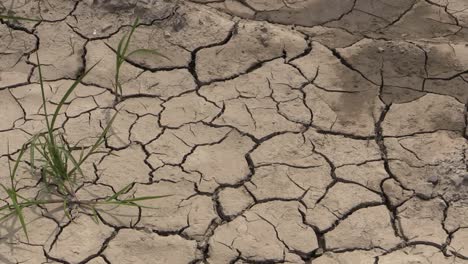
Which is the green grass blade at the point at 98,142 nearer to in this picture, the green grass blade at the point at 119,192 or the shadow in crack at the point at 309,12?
the green grass blade at the point at 119,192

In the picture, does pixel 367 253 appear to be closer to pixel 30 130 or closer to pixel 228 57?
pixel 228 57

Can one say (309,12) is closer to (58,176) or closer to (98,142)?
(98,142)

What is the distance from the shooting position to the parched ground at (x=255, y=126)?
9.93ft

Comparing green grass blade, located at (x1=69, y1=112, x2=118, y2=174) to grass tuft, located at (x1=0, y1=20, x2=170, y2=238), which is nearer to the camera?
grass tuft, located at (x1=0, y1=20, x2=170, y2=238)

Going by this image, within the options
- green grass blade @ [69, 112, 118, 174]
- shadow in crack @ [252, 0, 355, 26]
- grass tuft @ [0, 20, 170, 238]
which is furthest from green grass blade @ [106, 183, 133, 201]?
shadow in crack @ [252, 0, 355, 26]

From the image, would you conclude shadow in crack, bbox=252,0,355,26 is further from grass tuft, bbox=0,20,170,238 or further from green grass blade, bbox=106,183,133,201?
green grass blade, bbox=106,183,133,201

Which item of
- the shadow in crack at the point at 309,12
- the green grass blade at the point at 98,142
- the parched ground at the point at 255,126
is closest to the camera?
the parched ground at the point at 255,126

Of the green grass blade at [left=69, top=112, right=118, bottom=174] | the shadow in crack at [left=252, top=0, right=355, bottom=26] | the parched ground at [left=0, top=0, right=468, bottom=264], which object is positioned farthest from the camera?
the shadow in crack at [left=252, top=0, right=355, bottom=26]

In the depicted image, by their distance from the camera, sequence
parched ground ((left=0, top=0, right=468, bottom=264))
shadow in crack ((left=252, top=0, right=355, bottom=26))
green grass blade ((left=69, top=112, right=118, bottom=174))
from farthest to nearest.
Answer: shadow in crack ((left=252, top=0, right=355, bottom=26)), green grass blade ((left=69, top=112, right=118, bottom=174)), parched ground ((left=0, top=0, right=468, bottom=264))

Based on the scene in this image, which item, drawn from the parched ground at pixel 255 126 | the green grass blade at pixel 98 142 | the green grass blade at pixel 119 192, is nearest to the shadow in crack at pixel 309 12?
the parched ground at pixel 255 126

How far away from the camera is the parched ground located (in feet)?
9.93

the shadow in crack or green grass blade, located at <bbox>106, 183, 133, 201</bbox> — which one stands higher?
the shadow in crack

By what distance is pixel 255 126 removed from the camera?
3502mm

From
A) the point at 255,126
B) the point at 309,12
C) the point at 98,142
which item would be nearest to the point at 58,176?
the point at 98,142
